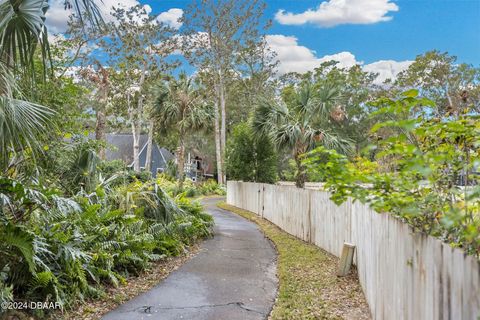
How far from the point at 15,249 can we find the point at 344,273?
16.5ft

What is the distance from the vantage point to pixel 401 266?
3166 mm

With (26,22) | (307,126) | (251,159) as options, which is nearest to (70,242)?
(26,22)

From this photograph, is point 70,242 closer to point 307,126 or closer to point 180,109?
point 307,126

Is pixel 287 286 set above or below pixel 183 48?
below

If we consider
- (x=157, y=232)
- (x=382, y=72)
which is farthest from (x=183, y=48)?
(x=157, y=232)

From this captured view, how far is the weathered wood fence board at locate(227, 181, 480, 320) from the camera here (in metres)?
1.99

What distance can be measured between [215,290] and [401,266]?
3.51 metres

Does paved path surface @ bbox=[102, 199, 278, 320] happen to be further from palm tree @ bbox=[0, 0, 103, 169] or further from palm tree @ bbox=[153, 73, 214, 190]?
palm tree @ bbox=[153, 73, 214, 190]

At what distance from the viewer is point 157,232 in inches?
314

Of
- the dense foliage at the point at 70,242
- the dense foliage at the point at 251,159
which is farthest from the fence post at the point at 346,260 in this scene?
the dense foliage at the point at 251,159

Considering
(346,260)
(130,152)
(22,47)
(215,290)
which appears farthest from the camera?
(130,152)

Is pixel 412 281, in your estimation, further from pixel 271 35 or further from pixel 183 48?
pixel 271 35

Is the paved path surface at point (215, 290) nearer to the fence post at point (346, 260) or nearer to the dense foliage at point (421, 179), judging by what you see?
the fence post at point (346, 260)

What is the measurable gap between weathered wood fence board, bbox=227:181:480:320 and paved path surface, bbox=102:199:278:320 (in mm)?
1477
